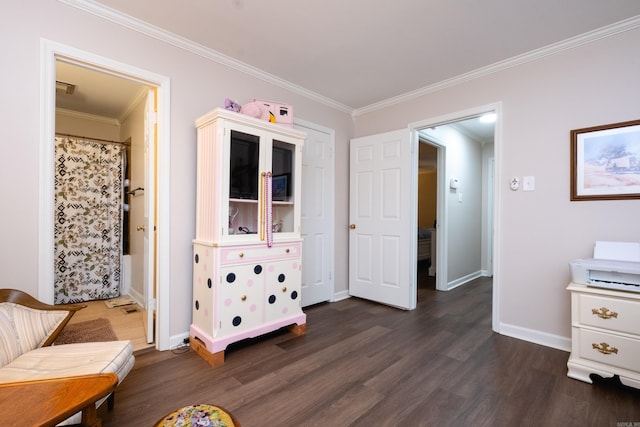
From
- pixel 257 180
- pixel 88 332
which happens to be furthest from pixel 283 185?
pixel 88 332

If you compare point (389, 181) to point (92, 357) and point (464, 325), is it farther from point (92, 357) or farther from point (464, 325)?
point (92, 357)

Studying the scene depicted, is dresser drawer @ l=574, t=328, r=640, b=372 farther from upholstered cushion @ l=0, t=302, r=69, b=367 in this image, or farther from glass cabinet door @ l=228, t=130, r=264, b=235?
upholstered cushion @ l=0, t=302, r=69, b=367

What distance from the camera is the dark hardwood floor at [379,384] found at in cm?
160

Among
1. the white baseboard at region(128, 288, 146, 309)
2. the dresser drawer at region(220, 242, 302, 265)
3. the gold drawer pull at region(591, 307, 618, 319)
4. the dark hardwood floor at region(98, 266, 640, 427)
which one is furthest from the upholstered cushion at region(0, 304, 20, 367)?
the gold drawer pull at region(591, 307, 618, 319)

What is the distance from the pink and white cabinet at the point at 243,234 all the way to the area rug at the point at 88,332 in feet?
3.07

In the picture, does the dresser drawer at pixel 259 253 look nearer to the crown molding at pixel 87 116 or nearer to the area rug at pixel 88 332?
the area rug at pixel 88 332

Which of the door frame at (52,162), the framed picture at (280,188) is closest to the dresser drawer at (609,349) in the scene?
the framed picture at (280,188)

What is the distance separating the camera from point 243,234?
7.77 ft

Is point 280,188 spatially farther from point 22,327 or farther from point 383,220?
point 22,327

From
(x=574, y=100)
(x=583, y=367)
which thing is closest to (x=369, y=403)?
(x=583, y=367)

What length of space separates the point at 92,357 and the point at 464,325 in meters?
3.04

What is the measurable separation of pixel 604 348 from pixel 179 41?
386cm

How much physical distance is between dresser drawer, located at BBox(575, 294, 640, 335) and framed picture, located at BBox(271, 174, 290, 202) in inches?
92.8

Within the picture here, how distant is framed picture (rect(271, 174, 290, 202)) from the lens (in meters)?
2.58
